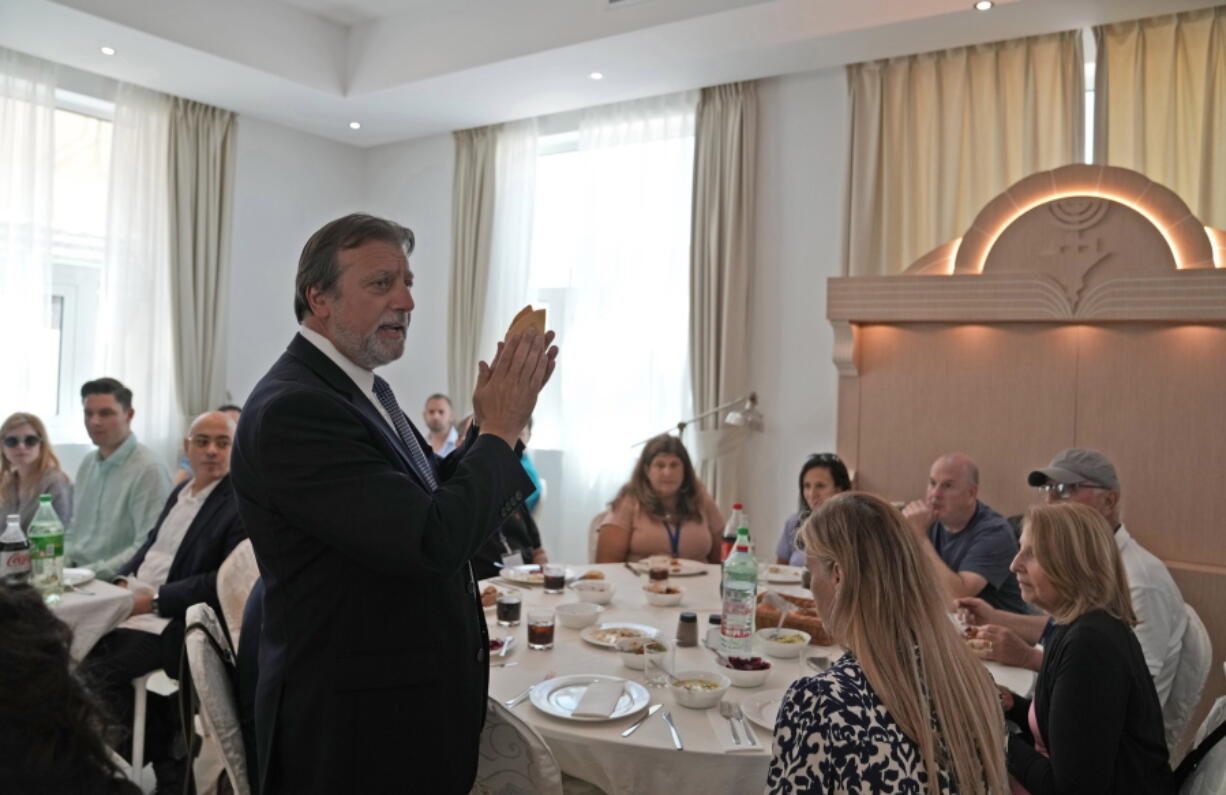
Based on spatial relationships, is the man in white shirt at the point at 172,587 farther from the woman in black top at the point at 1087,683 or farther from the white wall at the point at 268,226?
the white wall at the point at 268,226

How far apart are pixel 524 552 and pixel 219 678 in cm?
287

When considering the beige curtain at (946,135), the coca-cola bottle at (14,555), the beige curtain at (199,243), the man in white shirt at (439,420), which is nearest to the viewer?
the coca-cola bottle at (14,555)

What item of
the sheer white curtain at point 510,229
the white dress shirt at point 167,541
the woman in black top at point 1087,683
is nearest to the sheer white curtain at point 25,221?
the white dress shirt at point 167,541

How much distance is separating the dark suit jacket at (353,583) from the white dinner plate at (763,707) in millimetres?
665

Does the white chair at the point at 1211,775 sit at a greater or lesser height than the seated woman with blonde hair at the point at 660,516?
lesser

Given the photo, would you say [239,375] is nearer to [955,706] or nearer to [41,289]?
[41,289]

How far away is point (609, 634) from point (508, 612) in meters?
0.30

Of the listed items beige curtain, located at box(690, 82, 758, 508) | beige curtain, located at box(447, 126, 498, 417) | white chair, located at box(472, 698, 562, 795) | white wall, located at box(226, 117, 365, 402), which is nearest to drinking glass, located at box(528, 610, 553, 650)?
white chair, located at box(472, 698, 562, 795)

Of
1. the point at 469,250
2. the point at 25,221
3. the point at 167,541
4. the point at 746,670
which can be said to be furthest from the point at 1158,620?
the point at 25,221

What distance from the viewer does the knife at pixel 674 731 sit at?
1777 millimetres

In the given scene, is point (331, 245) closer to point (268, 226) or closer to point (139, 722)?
point (139, 722)

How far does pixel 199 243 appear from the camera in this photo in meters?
6.04

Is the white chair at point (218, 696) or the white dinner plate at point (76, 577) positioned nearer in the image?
the white chair at point (218, 696)

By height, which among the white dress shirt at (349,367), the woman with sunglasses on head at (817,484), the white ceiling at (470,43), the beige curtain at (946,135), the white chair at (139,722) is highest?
the white ceiling at (470,43)
